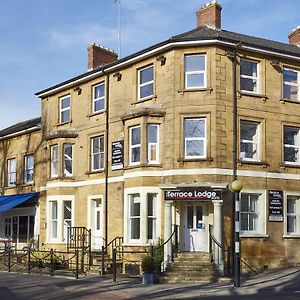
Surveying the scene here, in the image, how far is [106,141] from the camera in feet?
94.9

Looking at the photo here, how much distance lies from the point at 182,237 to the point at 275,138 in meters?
5.84

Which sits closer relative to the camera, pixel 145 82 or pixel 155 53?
pixel 155 53

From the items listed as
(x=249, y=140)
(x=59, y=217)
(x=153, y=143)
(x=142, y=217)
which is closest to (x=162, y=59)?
(x=153, y=143)

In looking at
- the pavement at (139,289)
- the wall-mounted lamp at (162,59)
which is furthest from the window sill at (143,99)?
the pavement at (139,289)

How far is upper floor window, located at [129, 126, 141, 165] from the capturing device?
1037 inches

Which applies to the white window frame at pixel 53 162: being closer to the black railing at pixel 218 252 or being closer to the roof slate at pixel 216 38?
the roof slate at pixel 216 38

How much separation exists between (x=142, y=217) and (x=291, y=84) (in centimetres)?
886

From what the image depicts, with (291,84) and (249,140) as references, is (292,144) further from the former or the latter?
(291,84)

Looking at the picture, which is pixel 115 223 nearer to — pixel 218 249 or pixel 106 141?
pixel 106 141

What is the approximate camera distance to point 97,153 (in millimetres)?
29891

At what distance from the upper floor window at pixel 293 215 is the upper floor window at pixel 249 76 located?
5.00m

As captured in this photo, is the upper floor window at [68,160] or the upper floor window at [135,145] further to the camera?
the upper floor window at [68,160]

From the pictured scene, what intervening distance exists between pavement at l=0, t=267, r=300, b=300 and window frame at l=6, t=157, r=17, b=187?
13991 millimetres

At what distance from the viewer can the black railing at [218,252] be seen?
2344 centimetres
